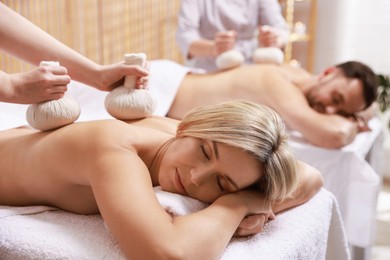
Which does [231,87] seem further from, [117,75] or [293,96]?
[117,75]

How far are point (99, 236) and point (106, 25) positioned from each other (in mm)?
→ 1955

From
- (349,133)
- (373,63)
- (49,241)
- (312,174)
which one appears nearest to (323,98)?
(349,133)

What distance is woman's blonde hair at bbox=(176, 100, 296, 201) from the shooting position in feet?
3.23

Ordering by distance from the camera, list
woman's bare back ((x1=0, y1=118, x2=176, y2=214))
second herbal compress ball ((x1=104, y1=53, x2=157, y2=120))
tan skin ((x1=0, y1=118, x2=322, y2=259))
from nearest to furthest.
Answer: tan skin ((x1=0, y1=118, x2=322, y2=259)), woman's bare back ((x1=0, y1=118, x2=176, y2=214)), second herbal compress ball ((x1=104, y1=53, x2=157, y2=120))

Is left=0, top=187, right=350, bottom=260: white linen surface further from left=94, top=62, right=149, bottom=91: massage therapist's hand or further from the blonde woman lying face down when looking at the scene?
left=94, top=62, right=149, bottom=91: massage therapist's hand

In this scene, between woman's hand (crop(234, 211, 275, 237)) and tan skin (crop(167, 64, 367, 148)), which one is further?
tan skin (crop(167, 64, 367, 148))

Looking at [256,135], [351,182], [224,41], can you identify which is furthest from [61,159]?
[224,41]

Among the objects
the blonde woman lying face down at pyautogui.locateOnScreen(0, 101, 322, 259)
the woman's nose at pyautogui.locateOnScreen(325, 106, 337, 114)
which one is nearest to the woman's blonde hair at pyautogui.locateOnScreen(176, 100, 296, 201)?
the blonde woman lying face down at pyautogui.locateOnScreen(0, 101, 322, 259)

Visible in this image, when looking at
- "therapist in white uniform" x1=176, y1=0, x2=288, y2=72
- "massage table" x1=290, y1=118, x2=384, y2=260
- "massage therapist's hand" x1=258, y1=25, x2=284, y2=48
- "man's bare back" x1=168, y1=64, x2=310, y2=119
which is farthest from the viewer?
"therapist in white uniform" x1=176, y1=0, x2=288, y2=72

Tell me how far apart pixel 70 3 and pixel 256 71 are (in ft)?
3.57

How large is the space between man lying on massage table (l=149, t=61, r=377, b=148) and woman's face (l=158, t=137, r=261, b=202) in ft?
2.91

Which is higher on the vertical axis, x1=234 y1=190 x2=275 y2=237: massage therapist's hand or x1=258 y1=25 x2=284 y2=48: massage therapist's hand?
x1=258 y1=25 x2=284 y2=48: massage therapist's hand

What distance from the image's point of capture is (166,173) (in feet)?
3.52

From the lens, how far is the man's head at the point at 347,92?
77.3 inches
